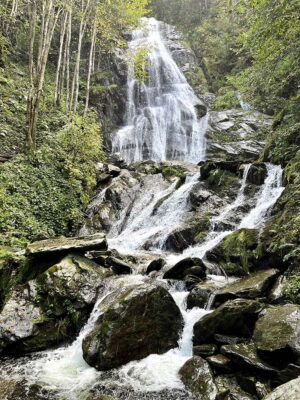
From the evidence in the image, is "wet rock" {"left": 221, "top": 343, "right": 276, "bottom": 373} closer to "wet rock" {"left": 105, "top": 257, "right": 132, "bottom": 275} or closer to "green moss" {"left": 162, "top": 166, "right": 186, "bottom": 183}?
"wet rock" {"left": 105, "top": 257, "right": 132, "bottom": 275}

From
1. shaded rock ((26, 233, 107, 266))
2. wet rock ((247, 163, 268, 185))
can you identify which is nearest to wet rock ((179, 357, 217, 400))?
shaded rock ((26, 233, 107, 266))

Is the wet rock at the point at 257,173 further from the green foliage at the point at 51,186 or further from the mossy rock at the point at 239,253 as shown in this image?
the green foliage at the point at 51,186

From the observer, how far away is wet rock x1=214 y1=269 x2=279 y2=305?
6.56 m

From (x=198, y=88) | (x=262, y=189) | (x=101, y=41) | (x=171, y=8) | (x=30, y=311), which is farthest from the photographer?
(x=171, y=8)

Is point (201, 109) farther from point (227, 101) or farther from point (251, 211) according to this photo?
point (251, 211)

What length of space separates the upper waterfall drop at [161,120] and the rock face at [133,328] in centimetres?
1583

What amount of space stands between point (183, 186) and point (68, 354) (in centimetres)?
970

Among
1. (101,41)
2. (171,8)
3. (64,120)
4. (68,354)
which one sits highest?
(171,8)

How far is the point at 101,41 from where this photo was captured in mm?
24844

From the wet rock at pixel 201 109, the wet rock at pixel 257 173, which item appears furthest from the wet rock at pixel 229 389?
the wet rock at pixel 201 109

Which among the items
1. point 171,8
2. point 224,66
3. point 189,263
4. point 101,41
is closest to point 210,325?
point 189,263

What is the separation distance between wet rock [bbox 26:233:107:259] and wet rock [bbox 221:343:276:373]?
433cm

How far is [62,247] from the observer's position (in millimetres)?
8117

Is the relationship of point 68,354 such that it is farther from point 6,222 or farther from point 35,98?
point 35,98
